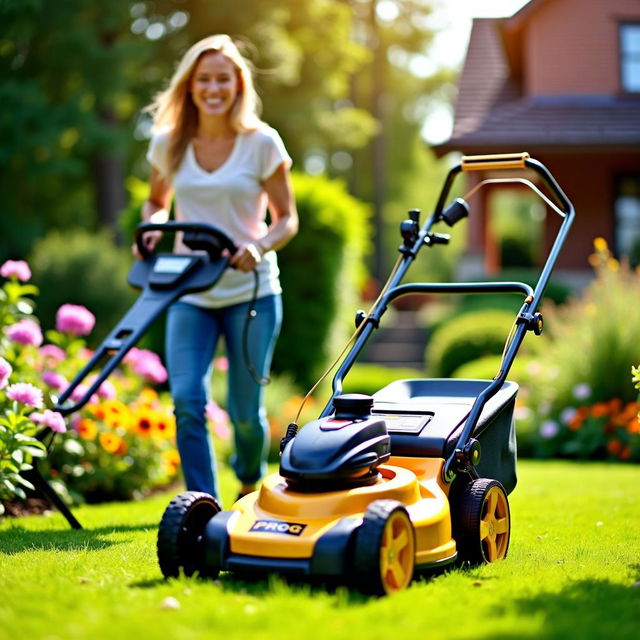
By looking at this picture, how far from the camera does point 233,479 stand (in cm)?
711

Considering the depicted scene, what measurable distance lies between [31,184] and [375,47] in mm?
10927

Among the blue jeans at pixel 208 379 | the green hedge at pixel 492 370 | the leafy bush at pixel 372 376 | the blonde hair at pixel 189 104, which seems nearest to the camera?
the blue jeans at pixel 208 379

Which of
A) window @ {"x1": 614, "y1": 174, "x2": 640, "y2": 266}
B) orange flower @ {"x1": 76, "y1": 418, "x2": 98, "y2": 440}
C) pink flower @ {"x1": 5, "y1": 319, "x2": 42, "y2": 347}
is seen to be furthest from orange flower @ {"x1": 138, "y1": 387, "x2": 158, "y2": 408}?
window @ {"x1": 614, "y1": 174, "x2": 640, "y2": 266}

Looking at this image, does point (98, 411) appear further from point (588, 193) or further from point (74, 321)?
point (588, 193)

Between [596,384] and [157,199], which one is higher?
[157,199]

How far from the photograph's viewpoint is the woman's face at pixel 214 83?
15.7ft

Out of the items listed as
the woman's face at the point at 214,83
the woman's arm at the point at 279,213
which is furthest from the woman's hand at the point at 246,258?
the woman's face at the point at 214,83

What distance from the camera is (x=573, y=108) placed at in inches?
594

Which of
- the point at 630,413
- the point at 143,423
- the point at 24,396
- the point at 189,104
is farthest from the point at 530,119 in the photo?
the point at 24,396

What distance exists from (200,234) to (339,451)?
159 cm

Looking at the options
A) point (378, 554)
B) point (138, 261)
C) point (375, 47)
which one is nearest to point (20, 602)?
point (378, 554)

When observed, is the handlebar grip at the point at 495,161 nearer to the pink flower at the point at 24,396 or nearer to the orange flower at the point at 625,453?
the pink flower at the point at 24,396

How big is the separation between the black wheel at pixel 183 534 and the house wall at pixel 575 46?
1279 cm

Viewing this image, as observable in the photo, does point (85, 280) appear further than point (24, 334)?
Yes
